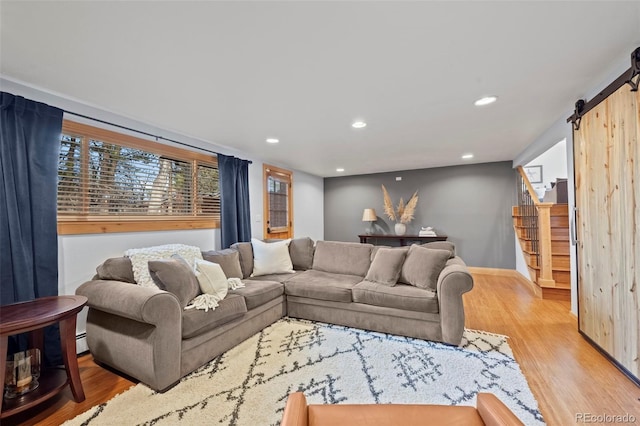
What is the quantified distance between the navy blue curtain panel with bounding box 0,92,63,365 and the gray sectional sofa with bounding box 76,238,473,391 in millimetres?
308

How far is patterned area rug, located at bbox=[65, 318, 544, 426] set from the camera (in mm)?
1659

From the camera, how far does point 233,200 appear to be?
13.1ft

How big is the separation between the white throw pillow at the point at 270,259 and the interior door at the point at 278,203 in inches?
51.0

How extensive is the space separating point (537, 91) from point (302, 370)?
9.96 ft

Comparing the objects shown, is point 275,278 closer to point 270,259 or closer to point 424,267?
point 270,259

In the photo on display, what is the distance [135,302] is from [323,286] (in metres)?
1.76

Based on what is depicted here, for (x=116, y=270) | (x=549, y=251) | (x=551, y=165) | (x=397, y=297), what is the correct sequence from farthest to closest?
(x=551, y=165), (x=549, y=251), (x=397, y=297), (x=116, y=270)

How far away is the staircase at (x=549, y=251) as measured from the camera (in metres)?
3.71

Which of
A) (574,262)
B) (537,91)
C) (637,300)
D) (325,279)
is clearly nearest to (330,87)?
(537,91)

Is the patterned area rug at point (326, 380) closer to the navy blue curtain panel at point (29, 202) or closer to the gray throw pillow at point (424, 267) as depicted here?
the gray throw pillow at point (424, 267)

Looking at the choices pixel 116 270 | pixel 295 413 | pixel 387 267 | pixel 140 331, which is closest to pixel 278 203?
pixel 387 267

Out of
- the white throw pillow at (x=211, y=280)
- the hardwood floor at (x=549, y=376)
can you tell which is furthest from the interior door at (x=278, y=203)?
the hardwood floor at (x=549, y=376)

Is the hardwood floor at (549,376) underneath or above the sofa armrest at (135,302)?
underneath

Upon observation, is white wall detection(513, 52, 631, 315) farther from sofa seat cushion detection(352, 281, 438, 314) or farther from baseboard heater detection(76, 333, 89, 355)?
baseboard heater detection(76, 333, 89, 355)
